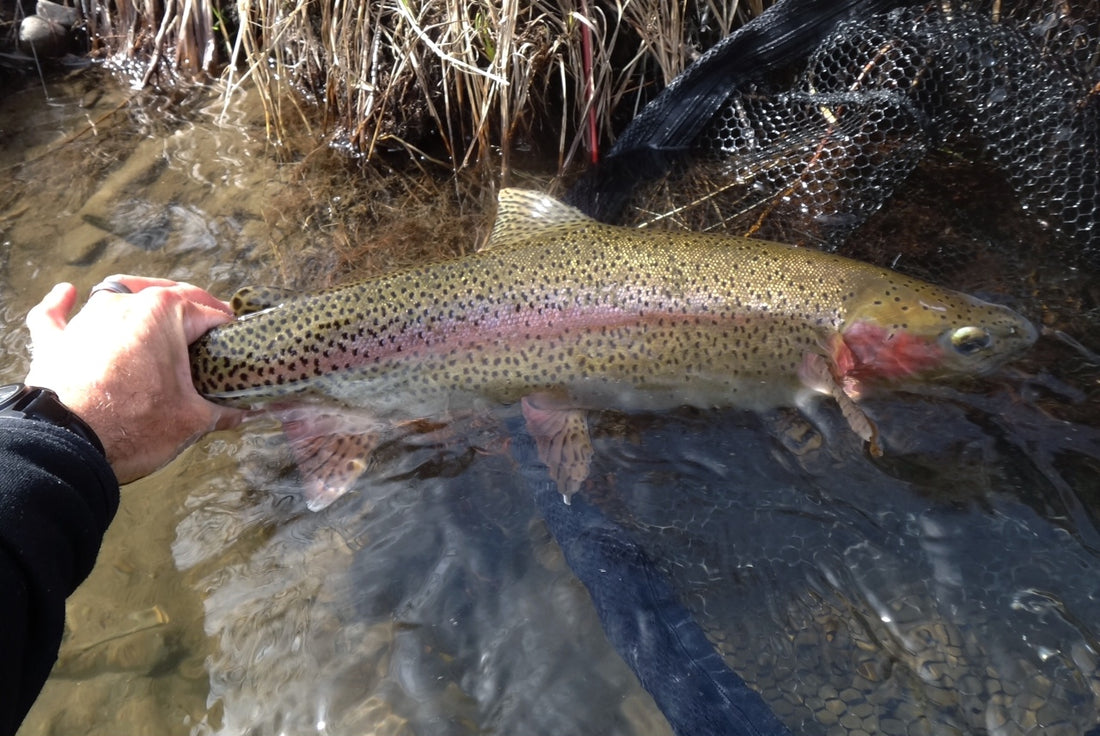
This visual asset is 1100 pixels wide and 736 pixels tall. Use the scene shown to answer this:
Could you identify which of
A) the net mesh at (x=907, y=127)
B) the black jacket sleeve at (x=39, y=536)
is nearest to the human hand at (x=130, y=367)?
the black jacket sleeve at (x=39, y=536)

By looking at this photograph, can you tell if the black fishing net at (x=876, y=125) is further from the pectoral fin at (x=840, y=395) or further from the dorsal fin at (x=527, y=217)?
the pectoral fin at (x=840, y=395)

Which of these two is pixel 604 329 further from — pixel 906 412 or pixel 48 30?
pixel 48 30

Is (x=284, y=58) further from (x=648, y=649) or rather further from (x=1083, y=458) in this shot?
(x=1083, y=458)

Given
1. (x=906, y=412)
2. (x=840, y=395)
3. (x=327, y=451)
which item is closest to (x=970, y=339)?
(x=906, y=412)

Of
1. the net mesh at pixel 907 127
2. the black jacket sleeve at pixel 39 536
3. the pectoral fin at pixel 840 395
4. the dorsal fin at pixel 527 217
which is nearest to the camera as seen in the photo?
the black jacket sleeve at pixel 39 536

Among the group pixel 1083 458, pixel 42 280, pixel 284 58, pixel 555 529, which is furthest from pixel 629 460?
pixel 284 58
